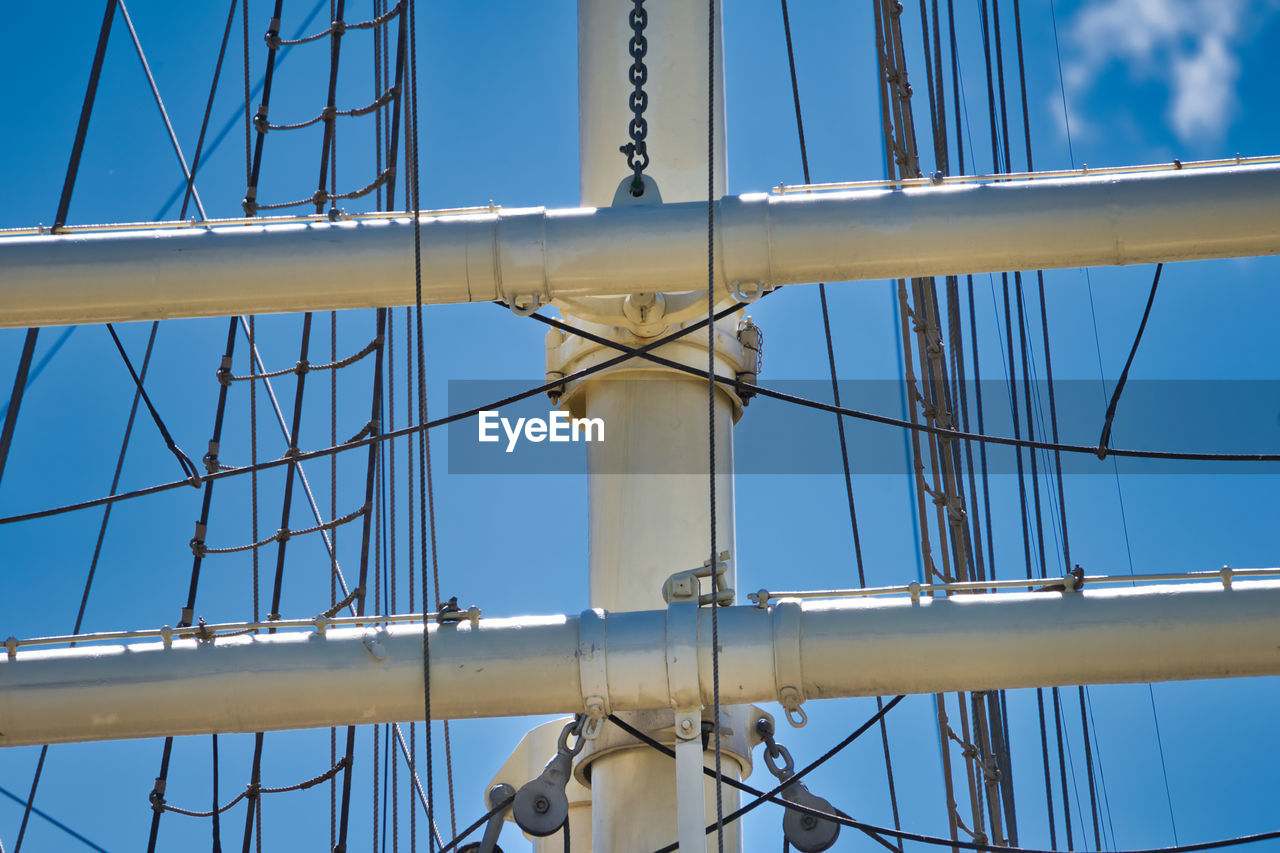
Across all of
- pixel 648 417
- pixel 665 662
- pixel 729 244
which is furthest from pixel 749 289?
pixel 665 662

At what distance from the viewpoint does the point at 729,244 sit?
762cm

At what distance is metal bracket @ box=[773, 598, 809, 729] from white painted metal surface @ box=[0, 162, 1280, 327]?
1482 millimetres

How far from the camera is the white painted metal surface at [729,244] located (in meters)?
7.62

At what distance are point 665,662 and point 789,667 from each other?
1.65 ft

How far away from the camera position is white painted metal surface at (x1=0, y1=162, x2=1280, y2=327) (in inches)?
300

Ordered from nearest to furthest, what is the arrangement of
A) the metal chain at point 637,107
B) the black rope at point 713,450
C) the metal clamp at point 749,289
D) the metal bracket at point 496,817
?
the black rope at point 713,450 < the metal bracket at point 496,817 < the metal clamp at point 749,289 < the metal chain at point 637,107

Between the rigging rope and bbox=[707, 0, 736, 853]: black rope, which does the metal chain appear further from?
the rigging rope

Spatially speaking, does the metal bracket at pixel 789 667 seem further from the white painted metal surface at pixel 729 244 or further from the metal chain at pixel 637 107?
the metal chain at pixel 637 107

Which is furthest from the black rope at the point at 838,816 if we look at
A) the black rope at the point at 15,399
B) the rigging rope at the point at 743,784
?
the black rope at the point at 15,399

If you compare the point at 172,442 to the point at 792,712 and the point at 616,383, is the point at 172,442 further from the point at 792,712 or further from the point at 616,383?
the point at 792,712

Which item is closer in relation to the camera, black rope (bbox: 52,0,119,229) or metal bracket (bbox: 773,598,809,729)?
metal bracket (bbox: 773,598,809,729)

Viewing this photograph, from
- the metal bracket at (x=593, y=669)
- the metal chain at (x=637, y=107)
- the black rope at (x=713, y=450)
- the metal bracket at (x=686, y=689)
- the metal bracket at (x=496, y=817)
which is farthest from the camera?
the metal chain at (x=637, y=107)

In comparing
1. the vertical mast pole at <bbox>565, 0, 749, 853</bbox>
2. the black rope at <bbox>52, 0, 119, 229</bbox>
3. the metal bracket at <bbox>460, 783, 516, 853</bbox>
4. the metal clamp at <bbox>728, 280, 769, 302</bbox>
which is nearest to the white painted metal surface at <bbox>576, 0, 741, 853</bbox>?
the vertical mast pole at <bbox>565, 0, 749, 853</bbox>

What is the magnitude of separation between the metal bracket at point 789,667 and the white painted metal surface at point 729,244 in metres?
1.48
